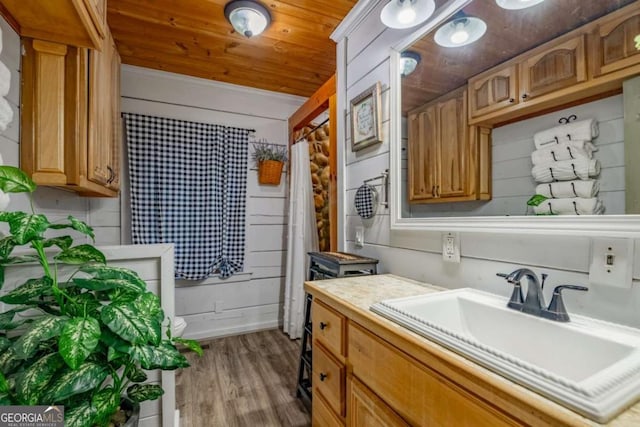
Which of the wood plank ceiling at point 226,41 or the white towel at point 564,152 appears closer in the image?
the white towel at point 564,152

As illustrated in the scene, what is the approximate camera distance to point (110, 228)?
2.45 meters

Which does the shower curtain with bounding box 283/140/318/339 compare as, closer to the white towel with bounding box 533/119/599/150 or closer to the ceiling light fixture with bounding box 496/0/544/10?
the ceiling light fixture with bounding box 496/0/544/10

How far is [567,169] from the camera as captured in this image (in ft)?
2.82

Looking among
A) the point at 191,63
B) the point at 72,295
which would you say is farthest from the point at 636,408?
the point at 191,63

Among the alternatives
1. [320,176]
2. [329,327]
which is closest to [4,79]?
[329,327]

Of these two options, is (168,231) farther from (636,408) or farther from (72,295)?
(636,408)

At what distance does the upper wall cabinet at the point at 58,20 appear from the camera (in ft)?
3.40

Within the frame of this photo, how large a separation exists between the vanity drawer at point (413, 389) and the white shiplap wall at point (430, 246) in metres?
0.50

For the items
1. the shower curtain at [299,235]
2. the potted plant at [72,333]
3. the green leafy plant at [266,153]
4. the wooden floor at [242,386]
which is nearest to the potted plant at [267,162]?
the green leafy plant at [266,153]

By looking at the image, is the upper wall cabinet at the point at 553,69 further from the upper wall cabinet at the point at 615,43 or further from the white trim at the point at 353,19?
the white trim at the point at 353,19

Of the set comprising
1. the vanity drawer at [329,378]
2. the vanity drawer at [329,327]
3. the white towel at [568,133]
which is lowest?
the vanity drawer at [329,378]

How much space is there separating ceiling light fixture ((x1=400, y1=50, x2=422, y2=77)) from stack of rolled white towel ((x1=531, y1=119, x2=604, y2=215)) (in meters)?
0.74

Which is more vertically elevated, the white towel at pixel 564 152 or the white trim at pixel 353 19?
the white trim at pixel 353 19

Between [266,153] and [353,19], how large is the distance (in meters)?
1.47
